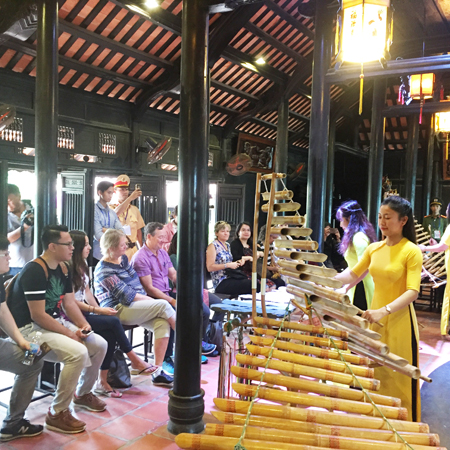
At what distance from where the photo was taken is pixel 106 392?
3730 millimetres

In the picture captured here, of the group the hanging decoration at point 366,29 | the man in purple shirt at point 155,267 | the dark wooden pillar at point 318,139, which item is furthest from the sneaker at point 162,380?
the hanging decoration at point 366,29

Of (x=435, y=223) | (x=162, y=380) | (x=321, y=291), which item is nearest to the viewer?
(x=321, y=291)

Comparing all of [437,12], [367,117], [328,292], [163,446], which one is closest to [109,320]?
[163,446]

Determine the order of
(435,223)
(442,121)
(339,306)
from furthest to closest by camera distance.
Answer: (435,223)
(442,121)
(339,306)

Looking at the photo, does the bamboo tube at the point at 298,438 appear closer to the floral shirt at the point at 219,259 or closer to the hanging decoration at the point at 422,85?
the floral shirt at the point at 219,259

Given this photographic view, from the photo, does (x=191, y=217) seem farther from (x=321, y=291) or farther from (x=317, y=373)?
(x=317, y=373)

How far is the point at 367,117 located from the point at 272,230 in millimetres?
12951

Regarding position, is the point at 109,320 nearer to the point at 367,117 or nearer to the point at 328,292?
the point at 328,292

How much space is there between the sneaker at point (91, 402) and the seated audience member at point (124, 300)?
2.16 feet

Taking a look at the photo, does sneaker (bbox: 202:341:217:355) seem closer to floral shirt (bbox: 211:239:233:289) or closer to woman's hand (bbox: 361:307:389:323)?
floral shirt (bbox: 211:239:233:289)

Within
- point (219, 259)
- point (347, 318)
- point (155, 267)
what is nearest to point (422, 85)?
point (219, 259)

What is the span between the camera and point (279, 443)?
1410mm

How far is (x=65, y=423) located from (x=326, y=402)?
2.13 m

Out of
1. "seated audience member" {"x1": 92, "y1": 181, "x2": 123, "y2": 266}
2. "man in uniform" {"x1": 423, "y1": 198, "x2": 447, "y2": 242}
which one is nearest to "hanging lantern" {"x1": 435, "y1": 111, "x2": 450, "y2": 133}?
"man in uniform" {"x1": 423, "y1": 198, "x2": 447, "y2": 242}
